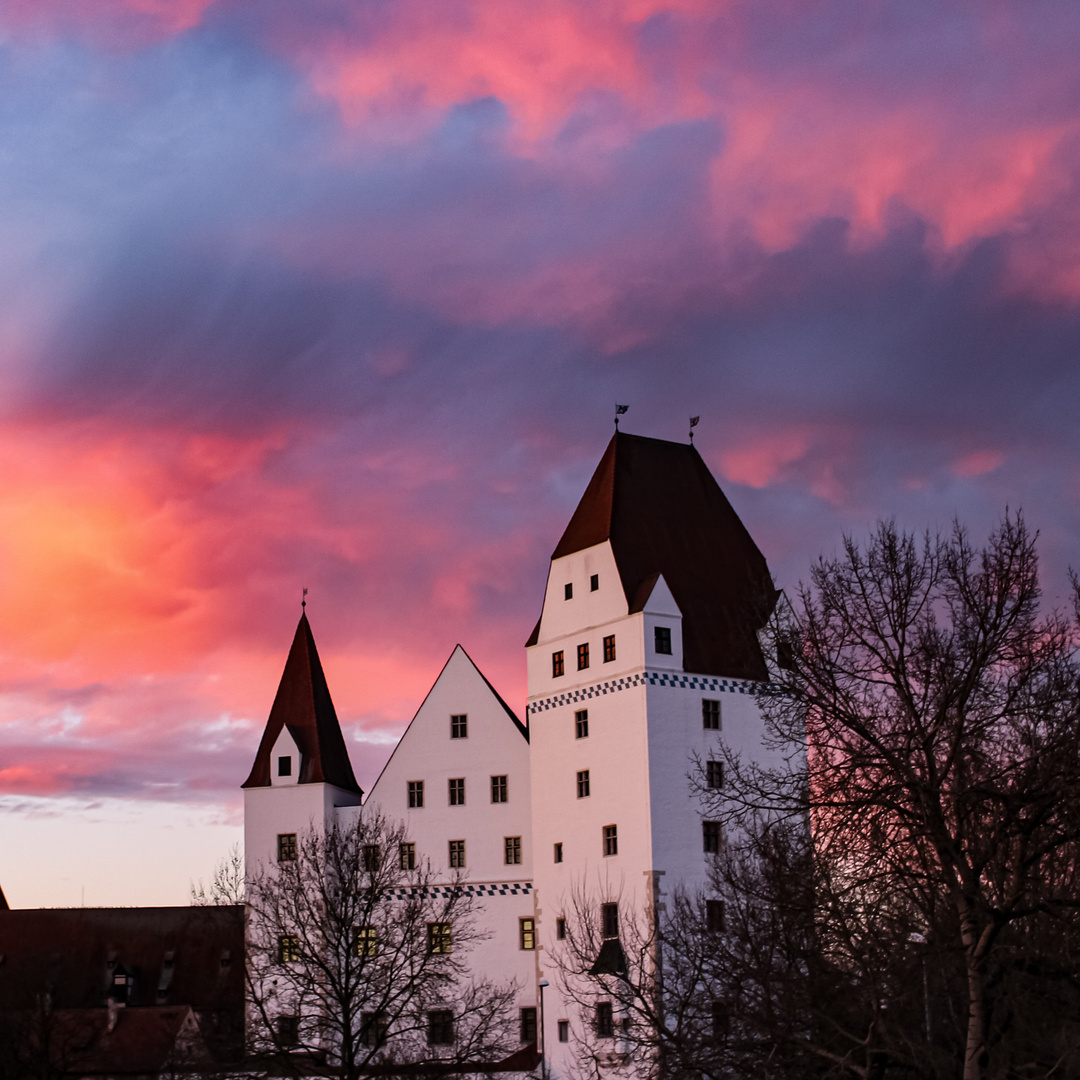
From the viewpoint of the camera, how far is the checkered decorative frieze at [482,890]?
2238 inches

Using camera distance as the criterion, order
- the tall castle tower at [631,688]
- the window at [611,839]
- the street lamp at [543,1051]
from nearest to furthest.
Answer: the street lamp at [543,1051], the tall castle tower at [631,688], the window at [611,839]

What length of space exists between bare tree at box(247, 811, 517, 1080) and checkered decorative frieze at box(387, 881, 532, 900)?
9cm

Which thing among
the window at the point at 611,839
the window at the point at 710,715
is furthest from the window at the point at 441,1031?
the window at the point at 710,715

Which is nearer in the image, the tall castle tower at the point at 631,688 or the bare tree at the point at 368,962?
the bare tree at the point at 368,962

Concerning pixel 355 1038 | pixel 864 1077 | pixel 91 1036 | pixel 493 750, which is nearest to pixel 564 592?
pixel 493 750

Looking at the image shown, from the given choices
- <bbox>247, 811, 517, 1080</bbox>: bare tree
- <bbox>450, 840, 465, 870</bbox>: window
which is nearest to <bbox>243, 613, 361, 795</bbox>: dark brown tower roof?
<bbox>247, 811, 517, 1080</bbox>: bare tree

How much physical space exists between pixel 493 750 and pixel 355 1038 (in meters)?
15.6

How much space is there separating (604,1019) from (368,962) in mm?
7497

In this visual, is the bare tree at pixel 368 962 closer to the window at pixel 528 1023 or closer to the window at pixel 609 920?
the window at pixel 528 1023

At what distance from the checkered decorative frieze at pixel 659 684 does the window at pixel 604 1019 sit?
33.2 ft

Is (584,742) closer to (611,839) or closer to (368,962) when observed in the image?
(611,839)

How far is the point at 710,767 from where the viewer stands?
5316 cm

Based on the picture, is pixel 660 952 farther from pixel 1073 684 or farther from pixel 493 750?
pixel 1073 684

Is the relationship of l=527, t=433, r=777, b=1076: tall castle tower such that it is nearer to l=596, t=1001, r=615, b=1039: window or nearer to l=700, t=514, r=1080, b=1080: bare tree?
l=596, t=1001, r=615, b=1039: window
